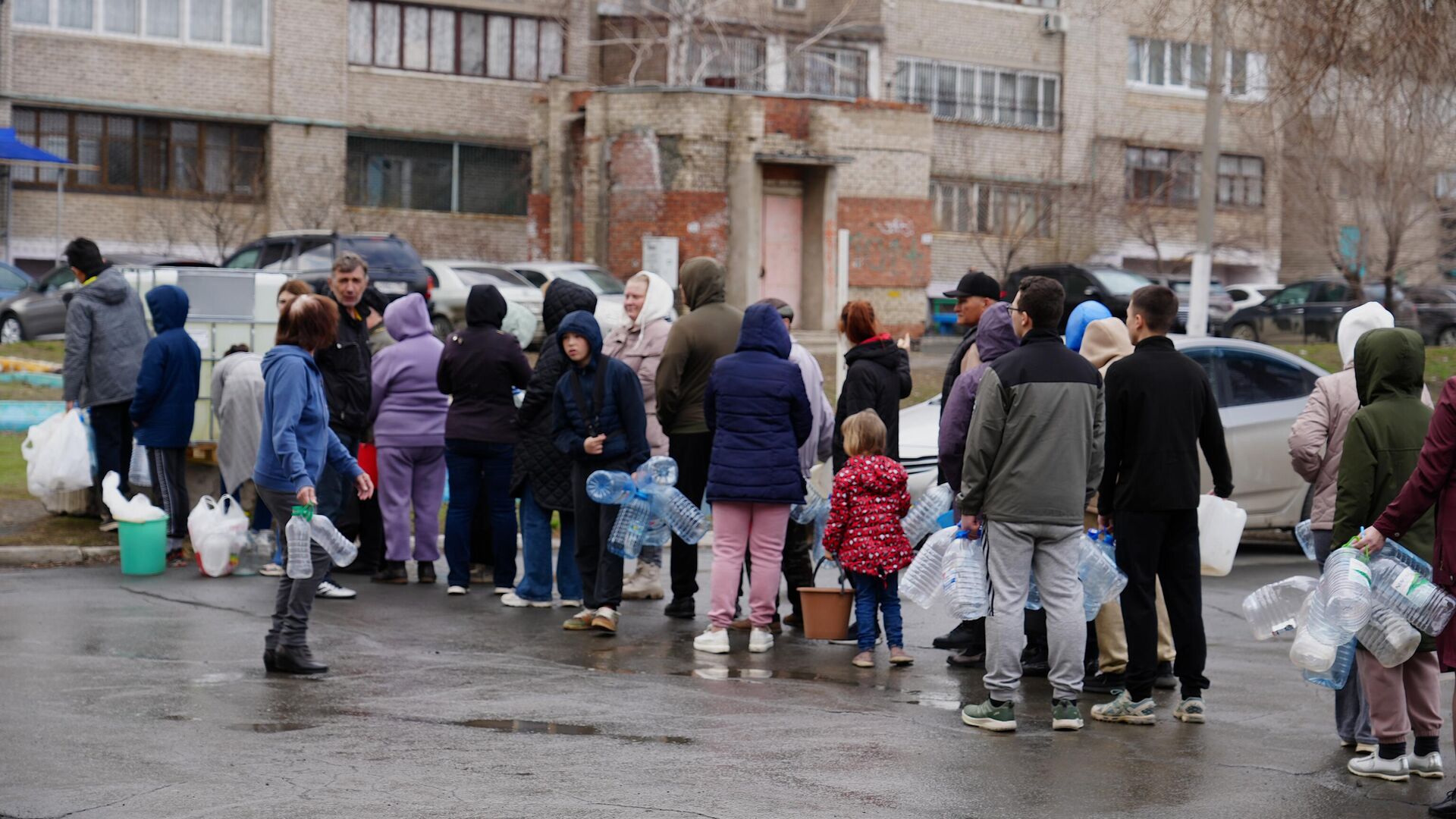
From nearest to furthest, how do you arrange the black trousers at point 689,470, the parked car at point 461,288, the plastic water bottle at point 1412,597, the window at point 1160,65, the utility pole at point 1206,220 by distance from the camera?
the plastic water bottle at point 1412,597, the black trousers at point 689,470, the utility pole at point 1206,220, the parked car at point 461,288, the window at point 1160,65

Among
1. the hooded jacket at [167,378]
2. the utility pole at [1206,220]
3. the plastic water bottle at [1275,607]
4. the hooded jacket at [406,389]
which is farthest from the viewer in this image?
the utility pole at [1206,220]

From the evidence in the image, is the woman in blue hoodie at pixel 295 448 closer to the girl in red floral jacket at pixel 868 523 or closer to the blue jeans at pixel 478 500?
the blue jeans at pixel 478 500

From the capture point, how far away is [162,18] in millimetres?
41750

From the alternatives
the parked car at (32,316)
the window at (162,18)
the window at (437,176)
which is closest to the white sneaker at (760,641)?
the parked car at (32,316)

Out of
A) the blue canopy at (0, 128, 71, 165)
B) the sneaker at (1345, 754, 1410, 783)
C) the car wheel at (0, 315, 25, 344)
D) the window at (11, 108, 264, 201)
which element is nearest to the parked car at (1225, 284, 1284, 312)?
the window at (11, 108, 264, 201)

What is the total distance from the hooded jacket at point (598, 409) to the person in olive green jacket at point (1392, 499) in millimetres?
4307

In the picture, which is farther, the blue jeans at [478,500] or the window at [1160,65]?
the window at [1160,65]

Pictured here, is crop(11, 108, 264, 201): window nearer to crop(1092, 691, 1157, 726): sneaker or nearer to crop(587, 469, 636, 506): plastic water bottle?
crop(587, 469, 636, 506): plastic water bottle

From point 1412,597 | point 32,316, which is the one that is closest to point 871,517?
point 1412,597

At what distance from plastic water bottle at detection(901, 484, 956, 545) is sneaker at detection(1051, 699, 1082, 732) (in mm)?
1728

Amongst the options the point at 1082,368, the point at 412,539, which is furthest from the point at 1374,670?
the point at 412,539

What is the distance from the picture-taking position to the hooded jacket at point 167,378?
11.8 meters

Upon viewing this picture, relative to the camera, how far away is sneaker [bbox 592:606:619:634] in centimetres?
992

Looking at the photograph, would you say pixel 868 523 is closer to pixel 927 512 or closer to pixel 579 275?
pixel 927 512
